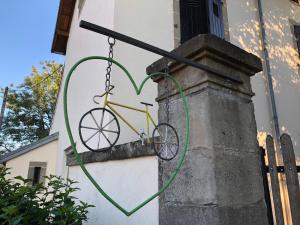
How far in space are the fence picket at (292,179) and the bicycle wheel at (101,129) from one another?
115 cm

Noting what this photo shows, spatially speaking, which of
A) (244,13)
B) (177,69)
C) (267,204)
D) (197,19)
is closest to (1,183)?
(177,69)

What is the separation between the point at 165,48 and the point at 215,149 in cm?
335

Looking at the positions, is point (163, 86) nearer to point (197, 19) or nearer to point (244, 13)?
point (197, 19)

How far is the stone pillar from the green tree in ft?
59.9

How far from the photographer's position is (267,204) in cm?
200

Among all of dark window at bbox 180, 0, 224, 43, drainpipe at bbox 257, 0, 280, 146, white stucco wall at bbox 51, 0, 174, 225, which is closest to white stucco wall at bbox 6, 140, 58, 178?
white stucco wall at bbox 51, 0, 174, 225

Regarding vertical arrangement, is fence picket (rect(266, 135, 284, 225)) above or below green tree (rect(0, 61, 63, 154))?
below

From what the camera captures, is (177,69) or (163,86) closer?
(177,69)

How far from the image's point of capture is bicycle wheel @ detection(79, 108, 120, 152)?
1.42 metres

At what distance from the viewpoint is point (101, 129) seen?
4.67 ft

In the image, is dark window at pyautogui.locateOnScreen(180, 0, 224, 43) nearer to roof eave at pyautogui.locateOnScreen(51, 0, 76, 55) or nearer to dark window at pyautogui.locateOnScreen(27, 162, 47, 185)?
roof eave at pyautogui.locateOnScreen(51, 0, 76, 55)

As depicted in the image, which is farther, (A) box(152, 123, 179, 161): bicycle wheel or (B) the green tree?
(B) the green tree

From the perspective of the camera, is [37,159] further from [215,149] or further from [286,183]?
[286,183]

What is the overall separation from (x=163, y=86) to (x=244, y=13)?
503cm
